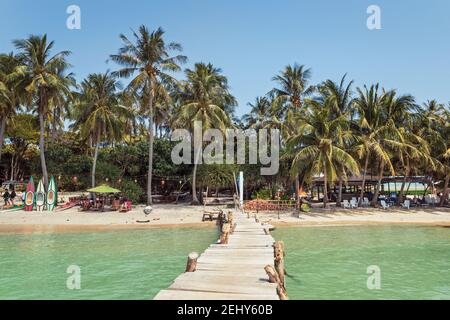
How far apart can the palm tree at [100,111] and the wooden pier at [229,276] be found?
850 inches

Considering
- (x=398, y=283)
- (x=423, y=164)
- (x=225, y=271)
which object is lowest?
(x=398, y=283)

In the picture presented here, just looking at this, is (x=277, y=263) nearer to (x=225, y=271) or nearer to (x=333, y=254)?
(x=225, y=271)

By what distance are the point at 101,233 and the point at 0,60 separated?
841 inches

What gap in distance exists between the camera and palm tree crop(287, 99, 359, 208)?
2398cm

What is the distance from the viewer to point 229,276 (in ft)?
25.8

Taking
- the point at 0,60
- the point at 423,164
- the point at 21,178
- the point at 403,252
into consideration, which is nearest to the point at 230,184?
the point at 423,164

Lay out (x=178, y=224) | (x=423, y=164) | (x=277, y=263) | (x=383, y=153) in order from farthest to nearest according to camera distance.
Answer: (x=423, y=164) < (x=383, y=153) < (x=178, y=224) < (x=277, y=263)

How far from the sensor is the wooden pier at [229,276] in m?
6.59

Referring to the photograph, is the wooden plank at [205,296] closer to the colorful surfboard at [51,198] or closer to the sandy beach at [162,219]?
the sandy beach at [162,219]

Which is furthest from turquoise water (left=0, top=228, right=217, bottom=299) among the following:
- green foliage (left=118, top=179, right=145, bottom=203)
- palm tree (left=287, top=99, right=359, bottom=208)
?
green foliage (left=118, top=179, right=145, bottom=203)

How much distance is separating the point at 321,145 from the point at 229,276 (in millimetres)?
18393

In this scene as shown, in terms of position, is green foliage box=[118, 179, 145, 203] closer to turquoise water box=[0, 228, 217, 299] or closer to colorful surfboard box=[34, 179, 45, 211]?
colorful surfboard box=[34, 179, 45, 211]

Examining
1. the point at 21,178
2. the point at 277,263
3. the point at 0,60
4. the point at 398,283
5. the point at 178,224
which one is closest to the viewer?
the point at 277,263

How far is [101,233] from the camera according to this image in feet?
59.0
